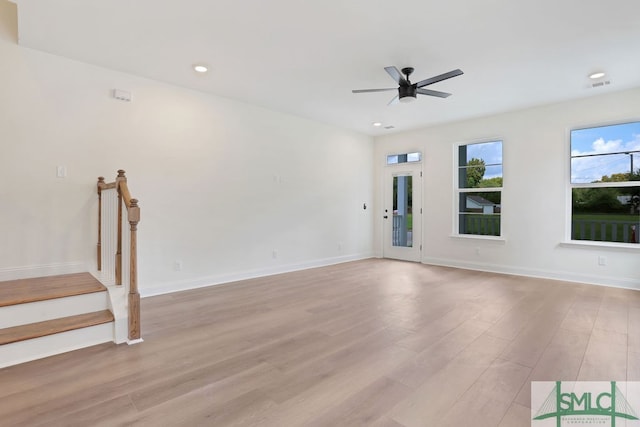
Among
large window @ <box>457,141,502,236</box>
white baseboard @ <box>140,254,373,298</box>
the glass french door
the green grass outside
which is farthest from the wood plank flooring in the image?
the green grass outside

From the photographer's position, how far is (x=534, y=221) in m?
5.29

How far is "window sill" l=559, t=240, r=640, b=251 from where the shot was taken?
14.9ft

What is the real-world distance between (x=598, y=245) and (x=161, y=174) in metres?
6.24

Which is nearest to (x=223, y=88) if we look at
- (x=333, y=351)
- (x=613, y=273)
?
(x=333, y=351)

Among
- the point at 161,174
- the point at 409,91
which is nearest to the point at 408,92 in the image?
the point at 409,91

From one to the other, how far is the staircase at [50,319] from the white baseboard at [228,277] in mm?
1218

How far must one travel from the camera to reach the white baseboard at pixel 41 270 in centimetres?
323

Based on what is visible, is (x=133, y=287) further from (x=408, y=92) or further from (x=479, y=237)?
(x=479, y=237)

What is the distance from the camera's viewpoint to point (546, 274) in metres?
5.18

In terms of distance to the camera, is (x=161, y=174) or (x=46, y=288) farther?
(x=161, y=174)

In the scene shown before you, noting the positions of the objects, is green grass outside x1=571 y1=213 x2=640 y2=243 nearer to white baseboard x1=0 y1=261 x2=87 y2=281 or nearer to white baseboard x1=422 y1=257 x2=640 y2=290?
white baseboard x1=422 y1=257 x2=640 y2=290

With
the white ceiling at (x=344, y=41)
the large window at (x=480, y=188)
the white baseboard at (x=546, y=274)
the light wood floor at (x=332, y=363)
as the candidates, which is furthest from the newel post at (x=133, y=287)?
the large window at (x=480, y=188)

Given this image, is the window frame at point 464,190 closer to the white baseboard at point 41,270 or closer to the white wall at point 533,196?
the white wall at point 533,196

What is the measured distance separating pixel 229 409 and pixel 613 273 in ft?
18.1
